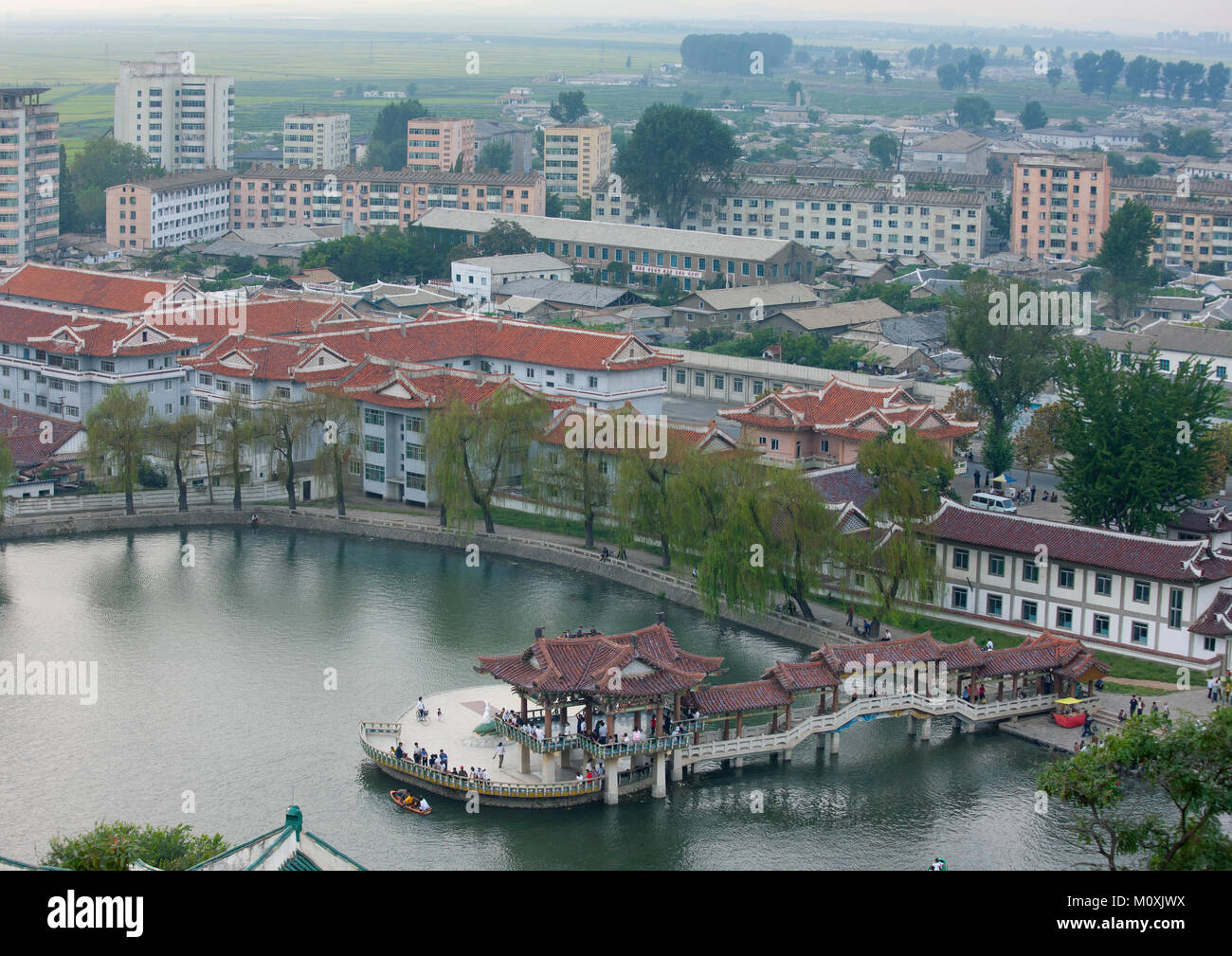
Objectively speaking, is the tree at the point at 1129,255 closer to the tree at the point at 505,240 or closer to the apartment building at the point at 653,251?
the apartment building at the point at 653,251

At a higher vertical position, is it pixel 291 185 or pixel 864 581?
pixel 291 185

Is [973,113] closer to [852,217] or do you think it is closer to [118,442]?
[852,217]

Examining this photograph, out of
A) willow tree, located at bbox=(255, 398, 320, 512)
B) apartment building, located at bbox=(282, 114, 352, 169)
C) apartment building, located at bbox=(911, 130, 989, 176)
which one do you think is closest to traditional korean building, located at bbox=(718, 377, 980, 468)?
willow tree, located at bbox=(255, 398, 320, 512)

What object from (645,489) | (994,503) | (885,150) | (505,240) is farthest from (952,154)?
(645,489)

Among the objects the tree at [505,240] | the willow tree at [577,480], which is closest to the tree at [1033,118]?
the tree at [505,240]

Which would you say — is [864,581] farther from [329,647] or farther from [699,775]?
[329,647]

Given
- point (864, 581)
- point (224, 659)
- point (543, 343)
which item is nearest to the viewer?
point (224, 659)
